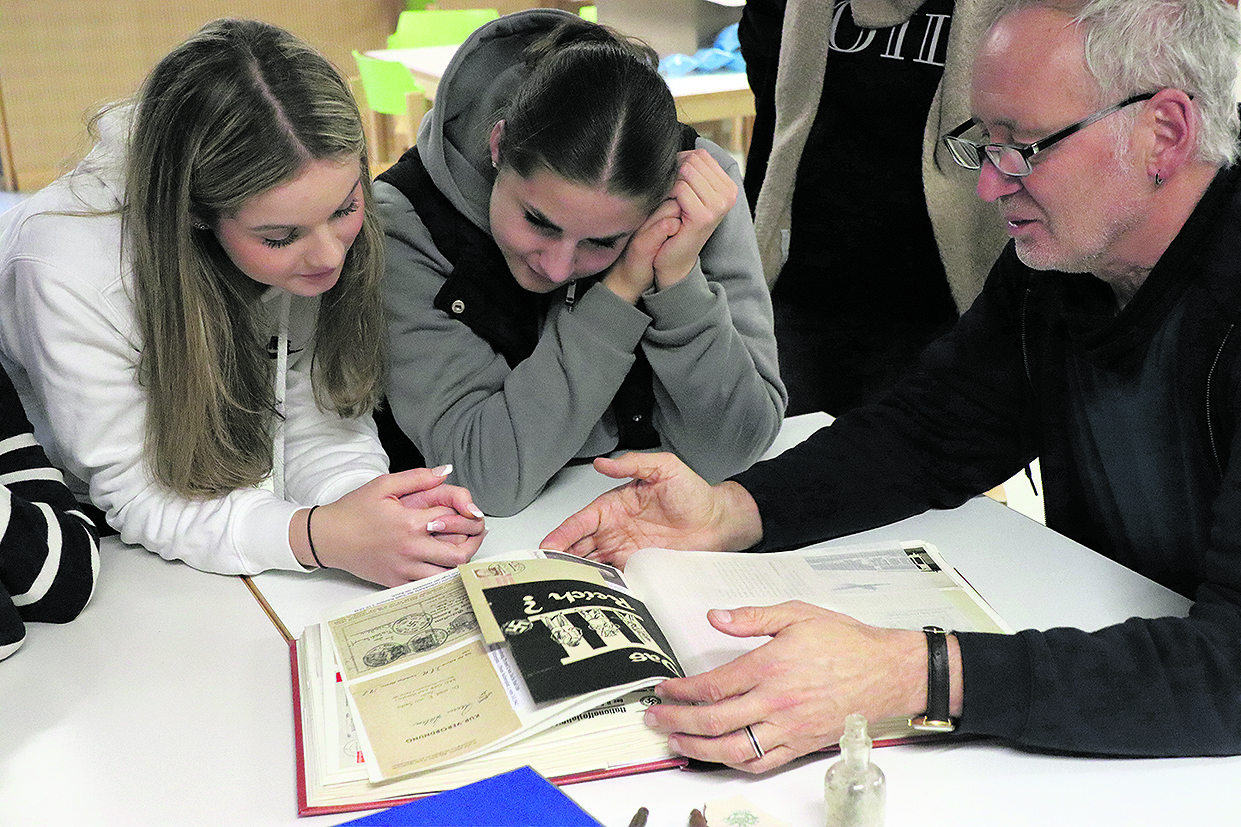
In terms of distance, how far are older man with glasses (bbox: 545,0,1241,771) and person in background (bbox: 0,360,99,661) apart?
50 centimetres

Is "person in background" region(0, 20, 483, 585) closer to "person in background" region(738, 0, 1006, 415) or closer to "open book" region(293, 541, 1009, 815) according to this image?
"open book" region(293, 541, 1009, 815)

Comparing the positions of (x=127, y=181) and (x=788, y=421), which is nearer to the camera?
(x=127, y=181)

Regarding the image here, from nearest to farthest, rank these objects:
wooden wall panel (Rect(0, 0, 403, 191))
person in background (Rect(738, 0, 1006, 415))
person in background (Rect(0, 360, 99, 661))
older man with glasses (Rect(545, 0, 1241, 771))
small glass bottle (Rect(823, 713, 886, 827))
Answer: small glass bottle (Rect(823, 713, 886, 827)) → older man with glasses (Rect(545, 0, 1241, 771)) → person in background (Rect(0, 360, 99, 661)) → person in background (Rect(738, 0, 1006, 415)) → wooden wall panel (Rect(0, 0, 403, 191))

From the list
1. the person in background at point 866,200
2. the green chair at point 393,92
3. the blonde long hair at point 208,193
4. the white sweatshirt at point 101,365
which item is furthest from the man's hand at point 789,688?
the green chair at point 393,92

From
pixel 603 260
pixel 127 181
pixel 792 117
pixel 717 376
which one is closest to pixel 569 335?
pixel 603 260

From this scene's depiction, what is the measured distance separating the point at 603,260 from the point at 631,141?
17 cm

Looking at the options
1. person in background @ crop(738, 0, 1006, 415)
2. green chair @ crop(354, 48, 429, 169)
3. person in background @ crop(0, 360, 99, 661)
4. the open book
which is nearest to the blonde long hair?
person in background @ crop(0, 360, 99, 661)

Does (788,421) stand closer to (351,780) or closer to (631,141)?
(631,141)

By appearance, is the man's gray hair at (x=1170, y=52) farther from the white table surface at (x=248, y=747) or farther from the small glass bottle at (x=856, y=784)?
the small glass bottle at (x=856, y=784)

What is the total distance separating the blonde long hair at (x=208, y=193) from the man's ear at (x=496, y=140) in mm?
169

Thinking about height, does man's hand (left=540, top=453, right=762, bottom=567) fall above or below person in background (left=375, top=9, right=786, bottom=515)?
below

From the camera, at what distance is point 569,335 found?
1.50 metres

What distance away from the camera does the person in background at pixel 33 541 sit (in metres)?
1.12

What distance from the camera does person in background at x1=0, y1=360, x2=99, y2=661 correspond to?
3.68ft
